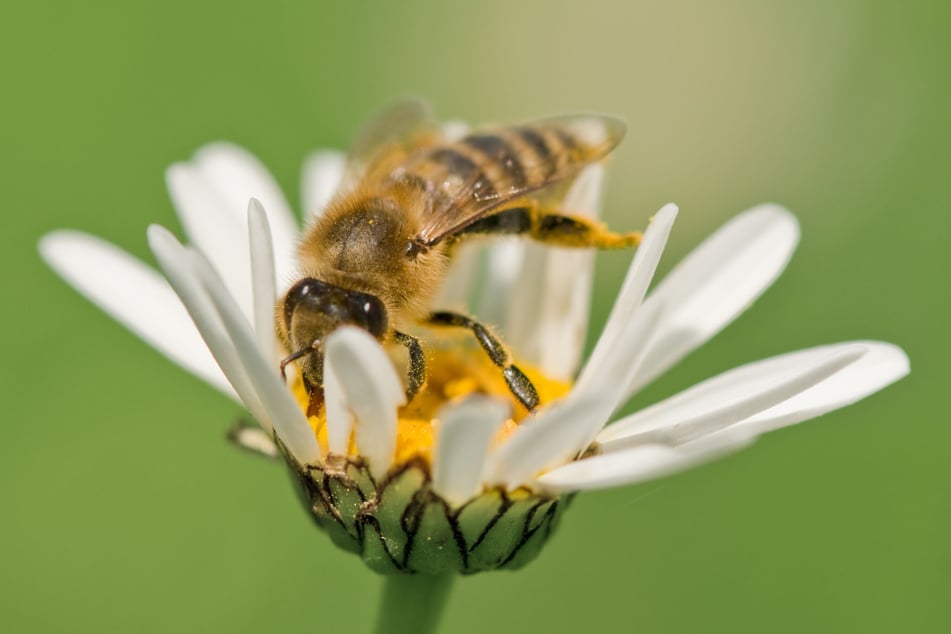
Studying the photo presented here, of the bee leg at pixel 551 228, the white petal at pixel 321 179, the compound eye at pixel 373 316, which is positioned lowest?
the compound eye at pixel 373 316

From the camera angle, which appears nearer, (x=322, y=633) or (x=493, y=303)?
(x=493, y=303)

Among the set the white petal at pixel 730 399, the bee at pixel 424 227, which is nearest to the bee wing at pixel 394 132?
the bee at pixel 424 227

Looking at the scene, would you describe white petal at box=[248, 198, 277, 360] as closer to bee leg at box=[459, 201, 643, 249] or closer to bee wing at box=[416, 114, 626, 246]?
bee wing at box=[416, 114, 626, 246]

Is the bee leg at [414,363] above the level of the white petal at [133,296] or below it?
above

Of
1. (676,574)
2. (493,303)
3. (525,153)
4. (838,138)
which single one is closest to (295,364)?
(525,153)

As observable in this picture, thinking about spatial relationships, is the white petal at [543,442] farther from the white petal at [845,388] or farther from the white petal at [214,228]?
the white petal at [214,228]

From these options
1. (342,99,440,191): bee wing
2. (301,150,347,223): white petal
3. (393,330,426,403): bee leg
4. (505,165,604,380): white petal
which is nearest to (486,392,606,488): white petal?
(393,330,426,403): bee leg

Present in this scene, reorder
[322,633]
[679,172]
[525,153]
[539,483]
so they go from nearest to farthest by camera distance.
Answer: [539,483], [525,153], [322,633], [679,172]

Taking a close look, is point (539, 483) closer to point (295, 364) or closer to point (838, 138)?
point (295, 364)
